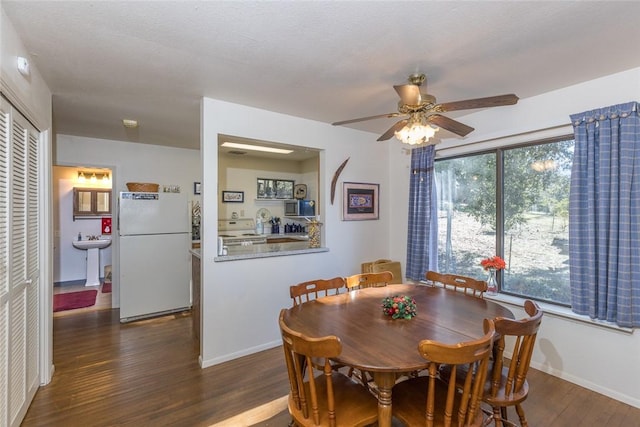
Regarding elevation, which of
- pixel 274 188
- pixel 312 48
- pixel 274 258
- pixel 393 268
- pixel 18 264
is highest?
pixel 312 48

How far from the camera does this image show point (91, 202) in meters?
5.85

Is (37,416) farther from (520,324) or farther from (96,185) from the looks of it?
(96,185)

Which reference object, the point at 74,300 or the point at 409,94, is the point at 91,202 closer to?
the point at 74,300

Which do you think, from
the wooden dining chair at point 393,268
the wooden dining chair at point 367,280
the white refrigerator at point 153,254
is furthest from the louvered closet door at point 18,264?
the wooden dining chair at point 393,268

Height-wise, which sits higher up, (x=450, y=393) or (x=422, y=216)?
(x=422, y=216)

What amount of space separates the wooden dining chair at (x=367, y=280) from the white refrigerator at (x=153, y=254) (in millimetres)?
2772

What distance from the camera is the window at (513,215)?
9.05 ft

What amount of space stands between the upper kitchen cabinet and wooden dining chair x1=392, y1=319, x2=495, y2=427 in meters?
6.47

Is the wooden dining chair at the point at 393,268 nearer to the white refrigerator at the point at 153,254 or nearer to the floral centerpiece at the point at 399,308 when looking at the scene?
the floral centerpiece at the point at 399,308

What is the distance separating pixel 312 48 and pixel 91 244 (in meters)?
5.80

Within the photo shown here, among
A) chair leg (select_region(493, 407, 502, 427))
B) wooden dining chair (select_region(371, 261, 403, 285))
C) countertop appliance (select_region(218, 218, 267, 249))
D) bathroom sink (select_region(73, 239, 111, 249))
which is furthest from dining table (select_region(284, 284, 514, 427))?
bathroom sink (select_region(73, 239, 111, 249))

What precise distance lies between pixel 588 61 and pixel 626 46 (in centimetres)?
21

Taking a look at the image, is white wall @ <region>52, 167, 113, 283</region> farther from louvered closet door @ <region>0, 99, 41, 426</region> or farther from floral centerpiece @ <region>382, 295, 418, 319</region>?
floral centerpiece @ <region>382, 295, 418, 319</region>

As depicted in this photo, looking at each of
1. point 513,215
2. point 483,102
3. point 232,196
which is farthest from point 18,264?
point 513,215
